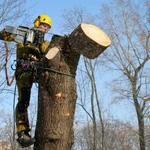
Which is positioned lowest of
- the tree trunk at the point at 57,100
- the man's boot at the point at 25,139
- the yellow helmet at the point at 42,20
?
the man's boot at the point at 25,139

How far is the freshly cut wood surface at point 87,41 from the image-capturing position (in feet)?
9.45

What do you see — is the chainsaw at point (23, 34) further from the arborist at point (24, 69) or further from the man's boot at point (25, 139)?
the man's boot at point (25, 139)

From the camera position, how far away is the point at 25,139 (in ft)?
9.50

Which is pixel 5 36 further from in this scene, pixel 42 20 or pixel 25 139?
pixel 25 139

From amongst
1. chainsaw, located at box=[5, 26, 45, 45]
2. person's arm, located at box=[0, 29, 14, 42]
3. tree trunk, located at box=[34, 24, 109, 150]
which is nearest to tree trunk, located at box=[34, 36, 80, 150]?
tree trunk, located at box=[34, 24, 109, 150]

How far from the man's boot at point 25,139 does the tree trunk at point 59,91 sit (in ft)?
0.24

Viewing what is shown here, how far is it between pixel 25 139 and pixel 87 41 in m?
1.09

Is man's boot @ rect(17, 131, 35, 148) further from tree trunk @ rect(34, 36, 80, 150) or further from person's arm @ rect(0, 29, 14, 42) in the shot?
person's arm @ rect(0, 29, 14, 42)

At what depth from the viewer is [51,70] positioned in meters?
2.88

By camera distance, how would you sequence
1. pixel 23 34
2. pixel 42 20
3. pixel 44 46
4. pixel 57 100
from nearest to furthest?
pixel 57 100
pixel 23 34
pixel 44 46
pixel 42 20

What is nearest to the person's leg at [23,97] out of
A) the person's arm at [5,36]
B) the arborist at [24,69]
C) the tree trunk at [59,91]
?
the arborist at [24,69]

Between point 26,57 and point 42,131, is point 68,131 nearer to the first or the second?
point 42,131

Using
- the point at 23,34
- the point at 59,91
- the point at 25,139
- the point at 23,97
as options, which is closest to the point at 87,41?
the point at 59,91

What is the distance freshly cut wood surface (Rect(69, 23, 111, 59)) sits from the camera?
288 centimetres
